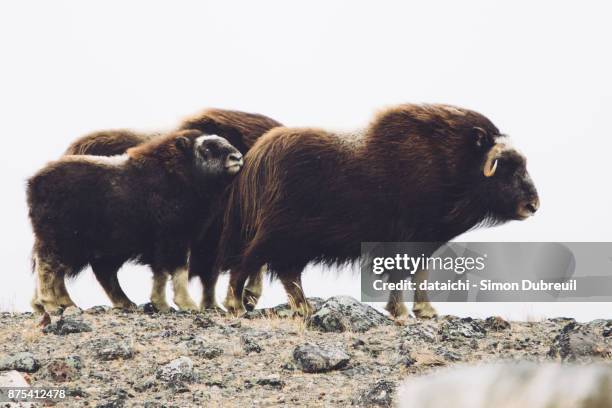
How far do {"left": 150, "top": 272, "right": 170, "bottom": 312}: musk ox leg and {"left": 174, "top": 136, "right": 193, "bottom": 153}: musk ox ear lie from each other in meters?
1.27

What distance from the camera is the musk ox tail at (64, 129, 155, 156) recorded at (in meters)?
11.4

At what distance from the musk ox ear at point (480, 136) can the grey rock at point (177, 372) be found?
13.8 feet

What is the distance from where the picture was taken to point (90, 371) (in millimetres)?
7398

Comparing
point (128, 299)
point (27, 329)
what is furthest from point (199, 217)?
point (27, 329)

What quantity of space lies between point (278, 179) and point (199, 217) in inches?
40.9

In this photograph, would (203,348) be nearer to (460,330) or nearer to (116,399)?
(116,399)

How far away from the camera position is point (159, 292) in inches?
400

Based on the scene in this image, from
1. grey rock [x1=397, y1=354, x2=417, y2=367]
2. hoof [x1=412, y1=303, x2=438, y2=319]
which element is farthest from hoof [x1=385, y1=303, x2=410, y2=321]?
grey rock [x1=397, y1=354, x2=417, y2=367]

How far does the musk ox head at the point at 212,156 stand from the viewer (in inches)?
404

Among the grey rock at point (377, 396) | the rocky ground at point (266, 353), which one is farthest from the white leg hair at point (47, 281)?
the grey rock at point (377, 396)

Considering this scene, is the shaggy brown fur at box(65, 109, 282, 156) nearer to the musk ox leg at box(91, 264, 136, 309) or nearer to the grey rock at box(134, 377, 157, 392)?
the musk ox leg at box(91, 264, 136, 309)

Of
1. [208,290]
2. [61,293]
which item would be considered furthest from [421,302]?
[61,293]

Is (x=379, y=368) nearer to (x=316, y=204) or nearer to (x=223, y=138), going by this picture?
(x=316, y=204)

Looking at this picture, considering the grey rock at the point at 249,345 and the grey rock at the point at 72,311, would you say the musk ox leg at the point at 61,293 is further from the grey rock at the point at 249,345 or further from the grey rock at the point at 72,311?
the grey rock at the point at 249,345
